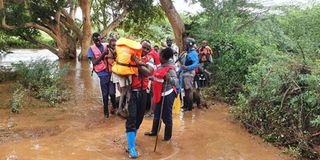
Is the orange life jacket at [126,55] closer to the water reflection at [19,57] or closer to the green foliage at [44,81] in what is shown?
the green foliage at [44,81]

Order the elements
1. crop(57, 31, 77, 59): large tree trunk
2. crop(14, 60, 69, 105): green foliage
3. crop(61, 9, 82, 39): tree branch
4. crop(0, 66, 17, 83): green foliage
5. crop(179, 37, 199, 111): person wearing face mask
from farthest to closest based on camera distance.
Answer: crop(57, 31, 77, 59): large tree trunk → crop(61, 9, 82, 39): tree branch → crop(0, 66, 17, 83): green foliage → crop(14, 60, 69, 105): green foliage → crop(179, 37, 199, 111): person wearing face mask

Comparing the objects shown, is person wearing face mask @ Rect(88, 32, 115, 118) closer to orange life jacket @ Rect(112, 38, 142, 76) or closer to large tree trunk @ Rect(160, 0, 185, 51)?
orange life jacket @ Rect(112, 38, 142, 76)

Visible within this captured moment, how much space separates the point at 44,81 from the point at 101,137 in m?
4.63

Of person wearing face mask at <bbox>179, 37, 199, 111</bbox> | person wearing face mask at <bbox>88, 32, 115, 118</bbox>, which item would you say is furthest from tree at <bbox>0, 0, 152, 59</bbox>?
person wearing face mask at <bbox>179, 37, 199, 111</bbox>

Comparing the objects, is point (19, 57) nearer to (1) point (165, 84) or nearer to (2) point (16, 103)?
(2) point (16, 103)

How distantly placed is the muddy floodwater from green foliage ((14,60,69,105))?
0.38 m

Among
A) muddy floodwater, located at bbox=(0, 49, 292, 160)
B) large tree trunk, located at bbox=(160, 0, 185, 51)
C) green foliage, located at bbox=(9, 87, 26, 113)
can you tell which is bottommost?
muddy floodwater, located at bbox=(0, 49, 292, 160)

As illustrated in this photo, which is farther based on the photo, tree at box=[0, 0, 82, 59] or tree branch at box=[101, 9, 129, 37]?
tree branch at box=[101, 9, 129, 37]

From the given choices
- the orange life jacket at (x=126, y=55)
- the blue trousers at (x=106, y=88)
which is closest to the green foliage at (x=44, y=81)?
the blue trousers at (x=106, y=88)

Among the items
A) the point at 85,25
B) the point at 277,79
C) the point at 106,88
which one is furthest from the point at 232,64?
the point at 85,25

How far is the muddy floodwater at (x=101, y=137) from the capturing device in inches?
227

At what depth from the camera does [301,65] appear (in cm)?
739

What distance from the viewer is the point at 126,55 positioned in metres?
5.59

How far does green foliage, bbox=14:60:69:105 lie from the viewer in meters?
9.39
